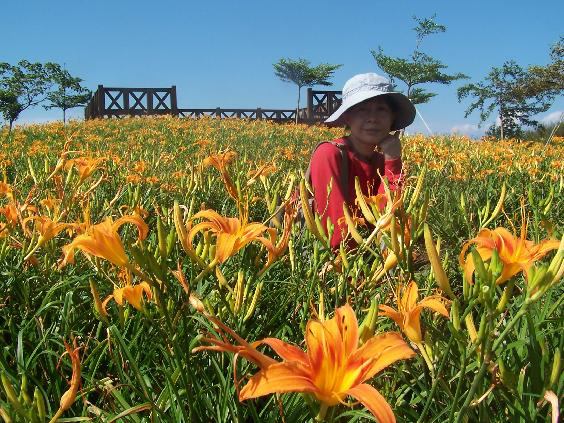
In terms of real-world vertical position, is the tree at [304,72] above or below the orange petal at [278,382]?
above

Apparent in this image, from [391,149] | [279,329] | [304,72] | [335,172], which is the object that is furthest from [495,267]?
[304,72]

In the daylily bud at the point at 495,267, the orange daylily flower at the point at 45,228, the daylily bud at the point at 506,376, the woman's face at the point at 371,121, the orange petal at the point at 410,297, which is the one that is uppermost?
the woman's face at the point at 371,121

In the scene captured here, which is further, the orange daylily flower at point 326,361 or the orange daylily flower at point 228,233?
the orange daylily flower at point 228,233

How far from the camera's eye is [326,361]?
604 mm

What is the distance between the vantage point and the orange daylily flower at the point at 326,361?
536mm

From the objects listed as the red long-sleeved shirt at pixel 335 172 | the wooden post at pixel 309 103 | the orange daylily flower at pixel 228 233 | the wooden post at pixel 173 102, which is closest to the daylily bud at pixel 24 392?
the orange daylily flower at pixel 228 233

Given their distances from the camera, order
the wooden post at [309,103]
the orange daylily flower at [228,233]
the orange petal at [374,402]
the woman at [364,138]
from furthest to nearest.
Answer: the wooden post at [309,103] < the woman at [364,138] < the orange daylily flower at [228,233] < the orange petal at [374,402]

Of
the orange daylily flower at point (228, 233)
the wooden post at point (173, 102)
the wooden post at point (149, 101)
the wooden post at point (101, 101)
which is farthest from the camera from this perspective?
the wooden post at point (173, 102)

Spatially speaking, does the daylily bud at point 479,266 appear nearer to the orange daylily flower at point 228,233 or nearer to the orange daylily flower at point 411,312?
the orange daylily flower at point 411,312

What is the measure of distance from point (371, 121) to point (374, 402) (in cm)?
236

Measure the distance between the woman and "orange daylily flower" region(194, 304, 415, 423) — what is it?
1906mm

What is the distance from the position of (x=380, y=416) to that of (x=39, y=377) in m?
1.07

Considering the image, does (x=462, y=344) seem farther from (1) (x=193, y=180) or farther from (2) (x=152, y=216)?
(2) (x=152, y=216)

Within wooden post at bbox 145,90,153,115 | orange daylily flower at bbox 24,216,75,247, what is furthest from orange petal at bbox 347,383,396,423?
wooden post at bbox 145,90,153,115
